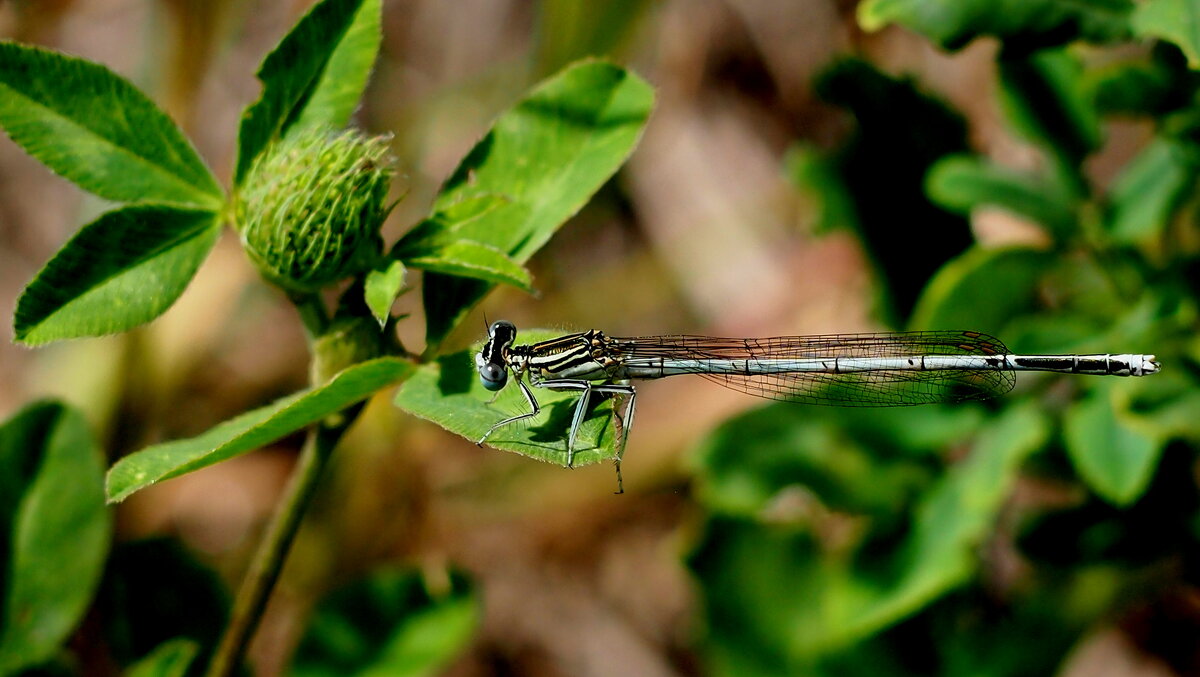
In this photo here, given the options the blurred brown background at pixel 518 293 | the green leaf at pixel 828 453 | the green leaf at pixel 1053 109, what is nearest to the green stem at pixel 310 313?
the green leaf at pixel 828 453

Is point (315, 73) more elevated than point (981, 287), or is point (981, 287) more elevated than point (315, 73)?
point (981, 287)

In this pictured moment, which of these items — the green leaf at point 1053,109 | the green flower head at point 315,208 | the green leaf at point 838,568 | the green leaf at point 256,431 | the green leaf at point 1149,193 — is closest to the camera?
the green leaf at point 256,431

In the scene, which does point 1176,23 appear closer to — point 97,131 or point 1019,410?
point 1019,410

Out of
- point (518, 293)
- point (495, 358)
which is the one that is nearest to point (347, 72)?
point (495, 358)

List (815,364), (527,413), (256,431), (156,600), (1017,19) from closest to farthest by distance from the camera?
(256,431) < (527,413) < (1017,19) < (156,600) < (815,364)

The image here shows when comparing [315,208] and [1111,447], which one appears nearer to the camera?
[315,208]

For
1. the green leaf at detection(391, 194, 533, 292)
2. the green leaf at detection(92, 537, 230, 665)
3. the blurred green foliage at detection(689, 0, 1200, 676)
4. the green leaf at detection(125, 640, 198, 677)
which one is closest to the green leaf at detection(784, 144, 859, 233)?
the blurred green foliage at detection(689, 0, 1200, 676)

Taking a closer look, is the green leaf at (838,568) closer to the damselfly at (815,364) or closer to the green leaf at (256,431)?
the damselfly at (815,364)

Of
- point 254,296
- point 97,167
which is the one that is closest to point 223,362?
point 254,296
